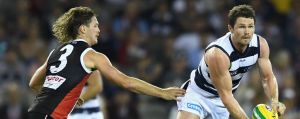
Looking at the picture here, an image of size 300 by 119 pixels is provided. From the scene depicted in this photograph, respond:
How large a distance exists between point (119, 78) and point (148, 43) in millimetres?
6286

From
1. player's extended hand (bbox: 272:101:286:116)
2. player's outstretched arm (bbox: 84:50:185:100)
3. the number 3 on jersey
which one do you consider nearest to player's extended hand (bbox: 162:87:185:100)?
player's outstretched arm (bbox: 84:50:185:100)

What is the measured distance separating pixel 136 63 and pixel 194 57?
973 millimetres

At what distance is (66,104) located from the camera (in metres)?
7.22

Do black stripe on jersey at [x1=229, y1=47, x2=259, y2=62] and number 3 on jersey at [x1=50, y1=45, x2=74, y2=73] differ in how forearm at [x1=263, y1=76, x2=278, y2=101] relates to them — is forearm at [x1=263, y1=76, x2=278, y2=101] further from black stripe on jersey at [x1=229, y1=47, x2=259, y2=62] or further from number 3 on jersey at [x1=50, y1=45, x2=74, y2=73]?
number 3 on jersey at [x1=50, y1=45, x2=74, y2=73]

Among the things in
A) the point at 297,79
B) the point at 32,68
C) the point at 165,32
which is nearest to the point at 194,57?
the point at 165,32

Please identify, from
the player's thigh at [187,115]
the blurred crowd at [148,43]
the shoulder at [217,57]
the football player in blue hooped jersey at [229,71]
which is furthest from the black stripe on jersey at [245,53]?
the blurred crowd at [148,43]

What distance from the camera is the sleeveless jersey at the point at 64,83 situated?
717 cm

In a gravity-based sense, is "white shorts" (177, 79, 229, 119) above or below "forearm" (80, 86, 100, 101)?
below

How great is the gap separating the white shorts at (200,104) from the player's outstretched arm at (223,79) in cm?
70

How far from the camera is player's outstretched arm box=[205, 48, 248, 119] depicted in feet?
25.2

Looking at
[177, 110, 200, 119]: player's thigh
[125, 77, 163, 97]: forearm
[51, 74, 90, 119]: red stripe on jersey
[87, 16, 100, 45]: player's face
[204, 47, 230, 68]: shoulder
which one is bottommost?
[51, 74, 90, 119]: red stripe on jersey

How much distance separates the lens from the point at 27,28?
13.3 m

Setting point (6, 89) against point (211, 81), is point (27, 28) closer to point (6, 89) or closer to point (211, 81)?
point (6, 89)

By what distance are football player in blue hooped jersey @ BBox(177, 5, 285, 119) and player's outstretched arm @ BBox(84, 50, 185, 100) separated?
24.1 inches
